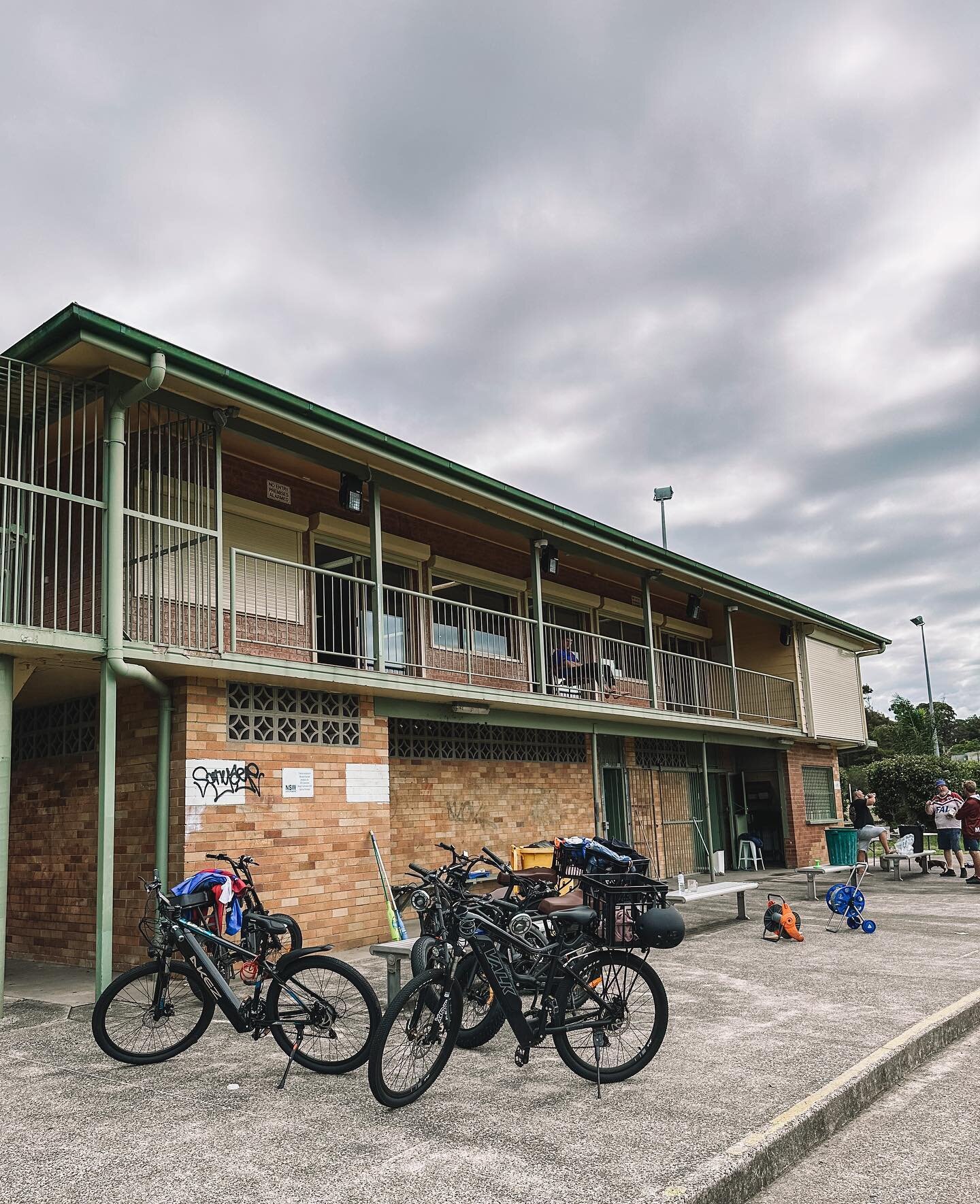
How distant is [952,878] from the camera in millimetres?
16703

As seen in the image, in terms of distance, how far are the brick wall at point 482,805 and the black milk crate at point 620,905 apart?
6.18 m

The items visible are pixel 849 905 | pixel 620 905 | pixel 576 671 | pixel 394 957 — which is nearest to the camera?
pixel 620 905

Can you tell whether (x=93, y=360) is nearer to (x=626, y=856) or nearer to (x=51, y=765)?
(x=51, y=765)

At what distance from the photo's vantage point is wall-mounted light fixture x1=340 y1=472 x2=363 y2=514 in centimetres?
1060

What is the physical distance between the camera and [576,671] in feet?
50.5

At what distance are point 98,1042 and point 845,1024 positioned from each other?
4.46 meters

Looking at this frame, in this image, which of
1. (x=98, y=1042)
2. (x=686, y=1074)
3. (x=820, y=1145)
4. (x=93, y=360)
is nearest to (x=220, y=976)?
(x=98, y=1042)

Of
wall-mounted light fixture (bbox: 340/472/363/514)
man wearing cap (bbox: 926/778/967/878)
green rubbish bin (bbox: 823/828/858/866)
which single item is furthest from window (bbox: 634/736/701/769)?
wall-mounted light fixture (bbox: 340/472/363/514)

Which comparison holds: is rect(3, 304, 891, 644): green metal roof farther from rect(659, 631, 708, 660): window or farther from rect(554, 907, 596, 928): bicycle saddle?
rect(554, 907, 596, 928): bicycle saddle

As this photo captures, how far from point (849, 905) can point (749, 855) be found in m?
8.92

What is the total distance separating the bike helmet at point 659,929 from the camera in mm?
5160

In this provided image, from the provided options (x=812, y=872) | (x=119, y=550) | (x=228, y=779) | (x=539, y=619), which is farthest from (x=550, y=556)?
(x=119, y=550)

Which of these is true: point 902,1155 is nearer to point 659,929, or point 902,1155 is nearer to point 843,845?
point 659,929

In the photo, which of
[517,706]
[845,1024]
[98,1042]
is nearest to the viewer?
[98,1042]
